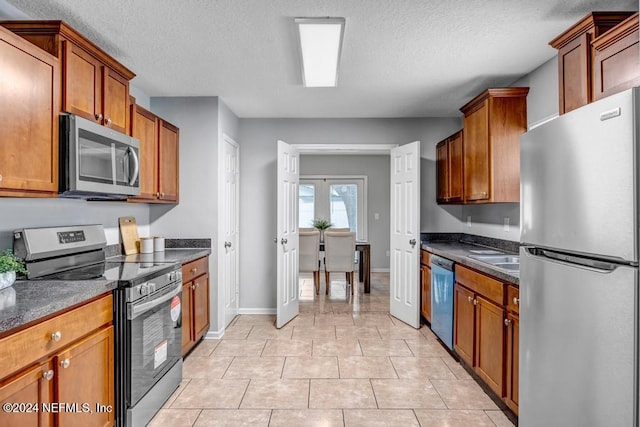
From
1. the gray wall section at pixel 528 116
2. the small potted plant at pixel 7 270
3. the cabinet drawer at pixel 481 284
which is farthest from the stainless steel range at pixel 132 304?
the gray wall section at pixel 528 116

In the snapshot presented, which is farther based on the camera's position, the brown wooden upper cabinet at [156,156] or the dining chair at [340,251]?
the dining chair at [340,251]

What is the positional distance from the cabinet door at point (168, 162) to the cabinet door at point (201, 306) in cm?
83

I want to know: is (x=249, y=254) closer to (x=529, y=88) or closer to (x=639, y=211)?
(x=529, y=88)

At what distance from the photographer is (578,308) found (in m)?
1.35

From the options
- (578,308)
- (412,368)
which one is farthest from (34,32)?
(412,368)

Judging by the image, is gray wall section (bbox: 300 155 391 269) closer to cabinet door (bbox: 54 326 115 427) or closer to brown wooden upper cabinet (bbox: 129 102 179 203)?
brown wooden upper cabinet (bbox: 129 102 179 203)

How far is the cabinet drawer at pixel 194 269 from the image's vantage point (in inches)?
120

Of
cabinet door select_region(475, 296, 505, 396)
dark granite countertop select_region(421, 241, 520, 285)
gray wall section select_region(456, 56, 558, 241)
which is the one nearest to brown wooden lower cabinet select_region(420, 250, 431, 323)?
dark granite countertop select_region(421, 241, 520, 285)

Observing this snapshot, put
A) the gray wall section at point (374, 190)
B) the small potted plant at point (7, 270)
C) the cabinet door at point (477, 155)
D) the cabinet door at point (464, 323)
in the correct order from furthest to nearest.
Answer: the gray wall section at point (374, 190) → the cabinet door at point (477, 155) → the cabinet door at point (464, 323) → the small potted plant at point (7, 270)

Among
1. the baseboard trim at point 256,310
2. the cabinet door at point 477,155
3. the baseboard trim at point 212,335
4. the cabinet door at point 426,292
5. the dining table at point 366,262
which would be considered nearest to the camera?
the cabinet door at point 477,155

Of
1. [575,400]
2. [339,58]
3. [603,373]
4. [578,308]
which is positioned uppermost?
[339,58]

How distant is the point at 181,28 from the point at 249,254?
2788mm

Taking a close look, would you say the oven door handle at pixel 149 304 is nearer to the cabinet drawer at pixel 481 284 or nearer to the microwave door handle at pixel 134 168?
the microwave door handle at pixel 134 168

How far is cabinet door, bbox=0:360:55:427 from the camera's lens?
1.30 metres
